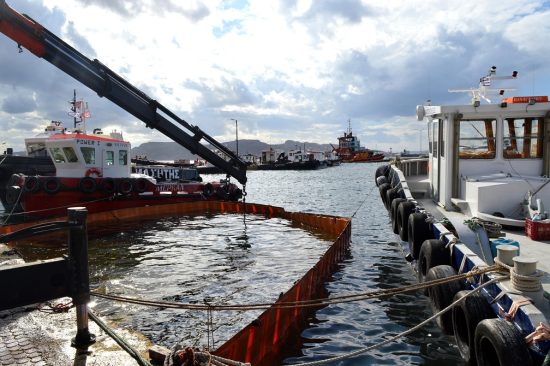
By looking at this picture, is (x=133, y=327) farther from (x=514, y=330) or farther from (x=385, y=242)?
(x=385, y=242)

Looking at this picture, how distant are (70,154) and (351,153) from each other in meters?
107

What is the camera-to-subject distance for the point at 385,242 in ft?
51.5

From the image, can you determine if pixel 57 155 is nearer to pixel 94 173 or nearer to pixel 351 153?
pixel 94 173

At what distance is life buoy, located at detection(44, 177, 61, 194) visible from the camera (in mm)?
17938

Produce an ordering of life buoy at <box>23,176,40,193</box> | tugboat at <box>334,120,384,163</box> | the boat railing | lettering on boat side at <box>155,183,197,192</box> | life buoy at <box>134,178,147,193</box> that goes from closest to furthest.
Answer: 1. the boat railing
2. life buoy at <box>23,176,40,193</box>
3. life buoy at <box>134,178,147,193</box>
4. lettering on boat side at <box>155,183,197,192</box>
5. tugboat at <box>334,120,384,163</box>

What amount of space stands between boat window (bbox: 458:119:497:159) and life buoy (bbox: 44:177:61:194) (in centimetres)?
1630

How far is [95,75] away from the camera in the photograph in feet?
54.2

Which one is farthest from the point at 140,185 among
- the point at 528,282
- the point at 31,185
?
the point at 528,282

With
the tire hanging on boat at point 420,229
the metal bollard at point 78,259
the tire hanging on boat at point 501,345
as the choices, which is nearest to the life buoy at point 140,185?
the tire hanging on boat at point 420,229

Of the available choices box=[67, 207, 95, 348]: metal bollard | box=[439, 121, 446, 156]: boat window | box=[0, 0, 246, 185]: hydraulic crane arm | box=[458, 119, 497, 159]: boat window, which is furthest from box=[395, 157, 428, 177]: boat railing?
box=[67, 207, 95, 348]: metal bollard

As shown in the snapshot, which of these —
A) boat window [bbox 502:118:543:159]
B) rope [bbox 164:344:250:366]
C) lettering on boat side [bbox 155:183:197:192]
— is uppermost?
boat window [bbox 502:118:543:159]

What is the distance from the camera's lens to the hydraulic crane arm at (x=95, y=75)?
14305 millimetres

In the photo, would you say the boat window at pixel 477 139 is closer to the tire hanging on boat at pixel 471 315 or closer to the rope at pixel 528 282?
the tire hanging on boat at pixel 471 315

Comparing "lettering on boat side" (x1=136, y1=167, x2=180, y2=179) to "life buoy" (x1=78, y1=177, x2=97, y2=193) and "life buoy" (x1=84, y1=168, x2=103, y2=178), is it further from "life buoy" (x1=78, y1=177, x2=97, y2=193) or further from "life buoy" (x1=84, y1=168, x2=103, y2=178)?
"life buoy" (x1=78, y1=177, x2=97, y2=193)
